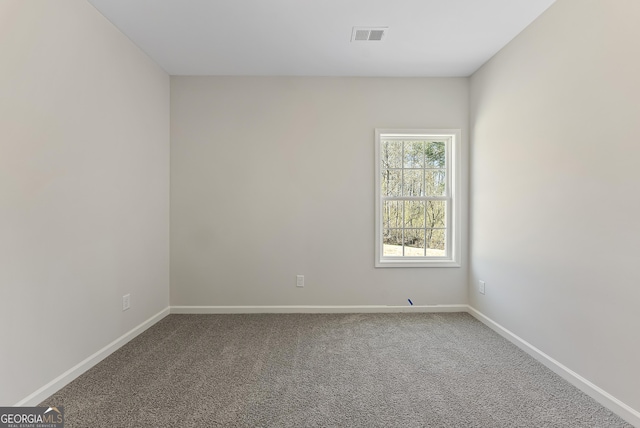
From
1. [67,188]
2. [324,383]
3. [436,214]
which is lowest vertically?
[324,383]

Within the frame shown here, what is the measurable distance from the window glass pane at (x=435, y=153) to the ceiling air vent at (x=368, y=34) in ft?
4.76

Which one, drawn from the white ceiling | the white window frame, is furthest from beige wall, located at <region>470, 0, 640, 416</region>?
the white window frame

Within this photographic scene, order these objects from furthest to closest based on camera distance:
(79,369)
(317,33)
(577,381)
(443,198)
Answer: (443,198), (317,33), (79,369), (577,381)

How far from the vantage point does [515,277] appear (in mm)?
2852

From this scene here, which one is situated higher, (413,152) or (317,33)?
(317,33)

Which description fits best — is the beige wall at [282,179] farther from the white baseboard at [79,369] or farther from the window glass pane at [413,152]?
the white baseboard at [79,369]

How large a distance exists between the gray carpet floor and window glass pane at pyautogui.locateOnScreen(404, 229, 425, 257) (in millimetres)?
914

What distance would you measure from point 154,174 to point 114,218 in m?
0.78

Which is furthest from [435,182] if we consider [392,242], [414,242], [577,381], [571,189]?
[577,381]

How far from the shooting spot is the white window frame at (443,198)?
12.0 ft

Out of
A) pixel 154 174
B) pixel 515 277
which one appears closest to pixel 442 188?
Answer: pixel 515 277

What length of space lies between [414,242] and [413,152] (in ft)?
3.50

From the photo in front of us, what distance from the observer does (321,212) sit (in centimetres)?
367

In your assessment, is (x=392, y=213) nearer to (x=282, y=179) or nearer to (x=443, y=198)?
(x=443, y=198)
